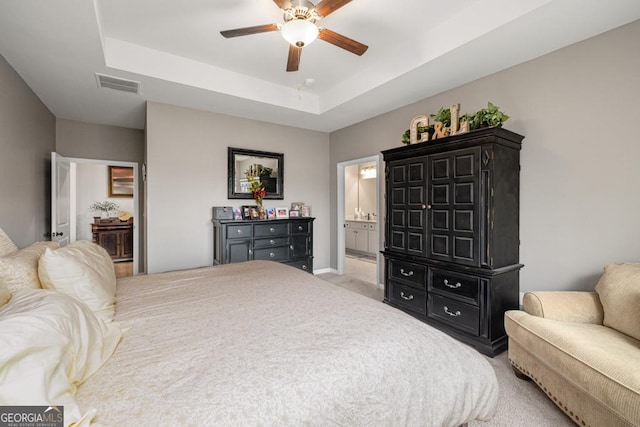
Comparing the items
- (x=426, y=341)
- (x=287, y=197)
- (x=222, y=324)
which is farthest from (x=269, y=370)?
(x=287, y=197)

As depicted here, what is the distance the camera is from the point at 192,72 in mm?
3293

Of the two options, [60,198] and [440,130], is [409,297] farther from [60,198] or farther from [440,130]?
[60,198]

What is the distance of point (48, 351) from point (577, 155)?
3.54 m

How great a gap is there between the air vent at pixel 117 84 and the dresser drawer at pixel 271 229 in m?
2.20

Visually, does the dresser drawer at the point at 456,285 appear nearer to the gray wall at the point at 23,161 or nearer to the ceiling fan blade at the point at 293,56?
the ceiling fan blade at the point at 293,56

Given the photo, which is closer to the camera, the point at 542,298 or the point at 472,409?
the point at 472,409

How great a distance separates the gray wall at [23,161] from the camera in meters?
2.58

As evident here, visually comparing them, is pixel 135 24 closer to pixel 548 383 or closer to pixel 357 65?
pixel 357 65

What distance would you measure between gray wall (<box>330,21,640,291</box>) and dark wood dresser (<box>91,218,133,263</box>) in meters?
7.11

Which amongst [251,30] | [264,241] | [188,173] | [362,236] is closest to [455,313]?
[264,241]

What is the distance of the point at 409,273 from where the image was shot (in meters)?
3.18

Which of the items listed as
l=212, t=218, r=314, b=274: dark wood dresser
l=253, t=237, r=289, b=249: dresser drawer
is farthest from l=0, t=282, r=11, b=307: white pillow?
l=253, t=237, r=289, b=249: dresser drawer

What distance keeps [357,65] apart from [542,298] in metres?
2.99

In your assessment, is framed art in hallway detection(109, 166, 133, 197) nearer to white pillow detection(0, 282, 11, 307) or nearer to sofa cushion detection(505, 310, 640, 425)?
white pillow detection(0, 282, 11, 307)
